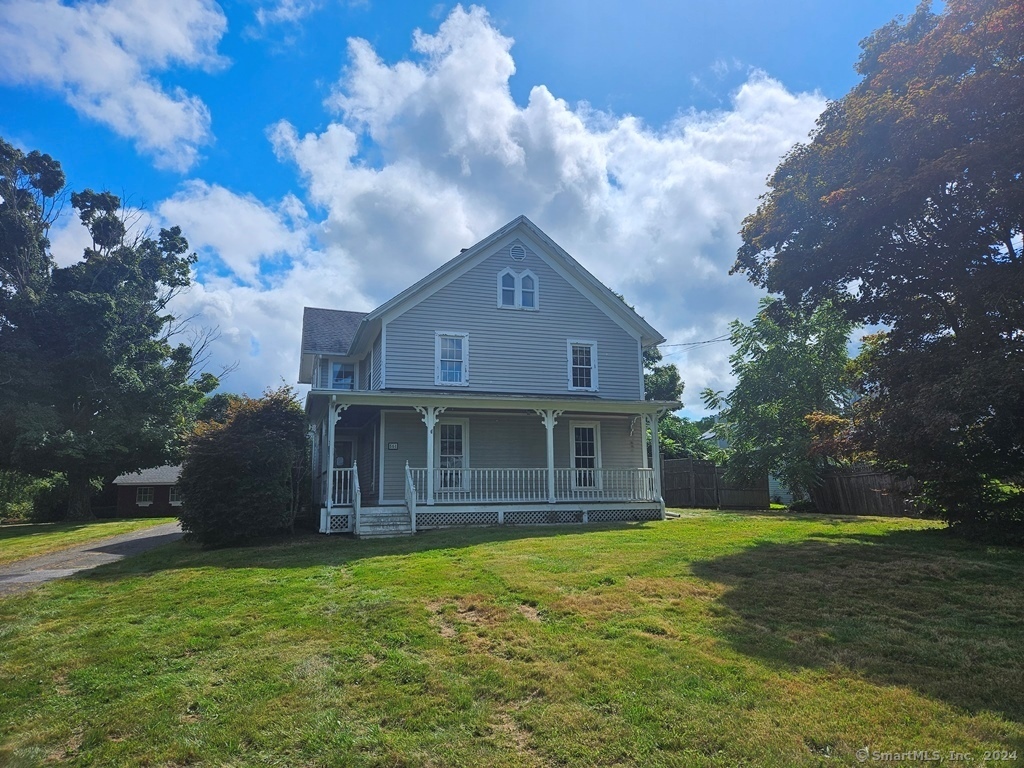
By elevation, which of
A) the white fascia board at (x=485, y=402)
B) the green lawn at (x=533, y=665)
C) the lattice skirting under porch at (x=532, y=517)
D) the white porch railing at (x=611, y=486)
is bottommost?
the green lawn at (x=533, y=665)

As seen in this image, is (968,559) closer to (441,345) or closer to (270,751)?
(270,751)

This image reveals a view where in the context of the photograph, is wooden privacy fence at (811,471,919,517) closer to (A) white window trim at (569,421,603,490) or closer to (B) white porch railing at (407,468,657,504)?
(B) white porch railing at (407,468,657,504)

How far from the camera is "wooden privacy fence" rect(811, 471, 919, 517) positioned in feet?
61.3

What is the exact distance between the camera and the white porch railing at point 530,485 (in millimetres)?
16891

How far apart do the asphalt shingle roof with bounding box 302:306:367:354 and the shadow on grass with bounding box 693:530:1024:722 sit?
1811 cm

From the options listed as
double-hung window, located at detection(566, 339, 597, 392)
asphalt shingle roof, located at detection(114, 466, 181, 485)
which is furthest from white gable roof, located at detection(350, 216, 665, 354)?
asphalt shingle roof, located at detection(114, 466, 181, 485)

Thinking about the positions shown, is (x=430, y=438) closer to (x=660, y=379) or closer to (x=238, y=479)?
(x=238, y=479)

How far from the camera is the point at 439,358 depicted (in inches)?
730

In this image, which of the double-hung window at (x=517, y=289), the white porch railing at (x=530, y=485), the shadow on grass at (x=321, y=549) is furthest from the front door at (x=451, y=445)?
the double-hung window at (x=517, y=289)

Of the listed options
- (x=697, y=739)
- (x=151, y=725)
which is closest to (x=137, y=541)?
(x=151, y=725)

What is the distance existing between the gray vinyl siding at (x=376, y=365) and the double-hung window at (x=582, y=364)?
231 inches

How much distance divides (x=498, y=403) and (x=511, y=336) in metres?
3.29

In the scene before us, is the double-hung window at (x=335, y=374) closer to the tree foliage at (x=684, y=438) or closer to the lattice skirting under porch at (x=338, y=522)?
the lattice skirting under porch at (x=338, y=522)

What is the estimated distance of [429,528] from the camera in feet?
51.2
